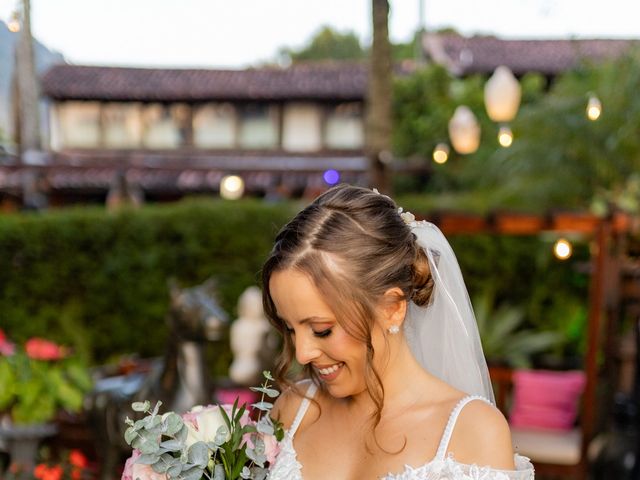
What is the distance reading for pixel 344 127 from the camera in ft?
58.9

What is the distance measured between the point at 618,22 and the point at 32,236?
610 cm

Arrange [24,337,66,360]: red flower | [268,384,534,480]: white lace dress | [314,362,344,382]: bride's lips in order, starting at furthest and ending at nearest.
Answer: [24,337,66,360]: red flower → [314,362,344,382]: bride's lips → [268,384,534,480]: white lace dress

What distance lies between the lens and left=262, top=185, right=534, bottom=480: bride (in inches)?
73.0

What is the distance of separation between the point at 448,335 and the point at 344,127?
52.0 ft

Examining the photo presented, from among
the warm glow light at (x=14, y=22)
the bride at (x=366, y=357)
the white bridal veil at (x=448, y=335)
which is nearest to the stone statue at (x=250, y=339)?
the warm glow light at (x=14, y=22)

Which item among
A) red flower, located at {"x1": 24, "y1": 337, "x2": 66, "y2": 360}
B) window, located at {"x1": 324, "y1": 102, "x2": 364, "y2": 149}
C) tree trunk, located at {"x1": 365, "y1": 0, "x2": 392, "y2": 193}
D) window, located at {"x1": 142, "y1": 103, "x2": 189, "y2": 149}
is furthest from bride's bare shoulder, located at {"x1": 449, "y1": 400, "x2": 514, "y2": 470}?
window, located at {"x1": 142, "y1": 103, "x2": 189, "y2": 149}

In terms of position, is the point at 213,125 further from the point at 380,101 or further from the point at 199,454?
the point at 199,454

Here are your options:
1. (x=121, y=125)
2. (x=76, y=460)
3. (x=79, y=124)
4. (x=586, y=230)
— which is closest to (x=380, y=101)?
(x=586, y=230)

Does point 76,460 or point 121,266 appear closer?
point 76,460

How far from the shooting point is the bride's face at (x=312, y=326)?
1851 mm

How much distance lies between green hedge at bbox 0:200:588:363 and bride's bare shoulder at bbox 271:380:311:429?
6.83 meters

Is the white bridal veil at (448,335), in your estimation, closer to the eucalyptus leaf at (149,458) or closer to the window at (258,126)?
the eucalyptus leaf at (149,458)

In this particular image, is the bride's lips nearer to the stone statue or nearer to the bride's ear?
the bride's ear

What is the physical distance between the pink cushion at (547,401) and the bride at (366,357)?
17.7ft
